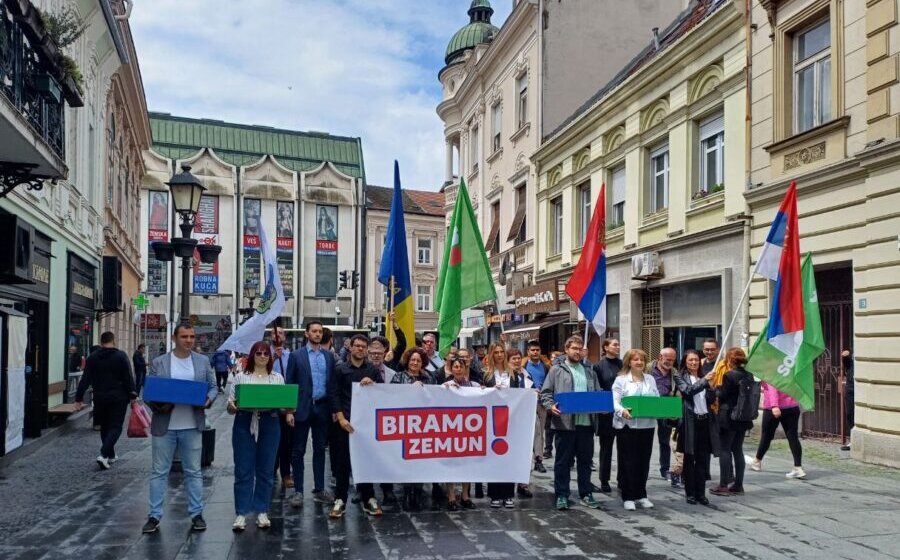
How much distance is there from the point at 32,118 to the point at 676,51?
12.9m

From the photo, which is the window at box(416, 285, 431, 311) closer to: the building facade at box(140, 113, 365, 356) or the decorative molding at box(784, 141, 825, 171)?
the building facade at box(140, 113, 365, 356)

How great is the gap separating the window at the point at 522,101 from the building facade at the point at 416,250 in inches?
1206

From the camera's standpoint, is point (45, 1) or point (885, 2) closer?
point (885, 2)

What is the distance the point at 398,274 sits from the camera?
33.0ft

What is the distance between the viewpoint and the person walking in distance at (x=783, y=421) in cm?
1015

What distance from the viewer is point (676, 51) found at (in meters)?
17.4

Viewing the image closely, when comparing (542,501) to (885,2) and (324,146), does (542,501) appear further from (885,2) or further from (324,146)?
(324,146)

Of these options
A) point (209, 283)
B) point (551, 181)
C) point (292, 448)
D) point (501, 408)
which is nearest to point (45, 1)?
point (292, 448)

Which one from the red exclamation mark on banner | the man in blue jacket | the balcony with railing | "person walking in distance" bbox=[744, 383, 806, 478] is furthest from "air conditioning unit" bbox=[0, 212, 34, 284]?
"person walking in distance" bbox=[744, 383, 806, 478]

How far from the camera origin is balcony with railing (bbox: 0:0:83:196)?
830 centimetres

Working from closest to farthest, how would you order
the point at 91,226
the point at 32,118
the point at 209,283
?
the point at 32,118 → the point at 91,226 → the point at 209,283

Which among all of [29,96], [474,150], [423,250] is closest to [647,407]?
[29,96]

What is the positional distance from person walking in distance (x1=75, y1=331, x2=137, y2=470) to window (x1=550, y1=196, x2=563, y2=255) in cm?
1559

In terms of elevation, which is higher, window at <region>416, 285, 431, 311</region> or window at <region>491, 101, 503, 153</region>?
window at <region>491, 101, 503, 153</region>
